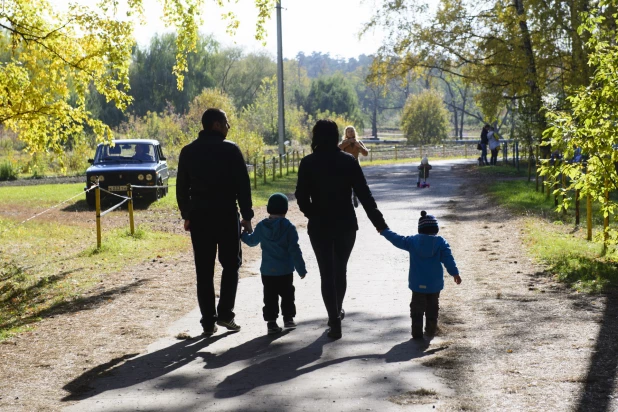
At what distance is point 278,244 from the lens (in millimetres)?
7586

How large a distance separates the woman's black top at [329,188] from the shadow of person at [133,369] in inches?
56.2

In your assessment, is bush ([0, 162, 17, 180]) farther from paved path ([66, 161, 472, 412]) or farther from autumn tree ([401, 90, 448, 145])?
autumn tree ([401, 90, 448, 145])

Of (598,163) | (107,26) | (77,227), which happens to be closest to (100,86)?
(107,26)

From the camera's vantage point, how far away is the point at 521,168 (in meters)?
36.2

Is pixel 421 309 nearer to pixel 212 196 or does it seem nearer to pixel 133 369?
pixel 212 196

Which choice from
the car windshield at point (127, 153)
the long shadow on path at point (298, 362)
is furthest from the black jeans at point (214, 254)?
the car windshield at point (127, 153)

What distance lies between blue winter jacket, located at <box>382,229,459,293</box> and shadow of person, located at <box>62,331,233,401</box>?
6.01ft

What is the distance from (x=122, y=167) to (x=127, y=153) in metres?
1.27

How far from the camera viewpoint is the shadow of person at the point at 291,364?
19.7 feet

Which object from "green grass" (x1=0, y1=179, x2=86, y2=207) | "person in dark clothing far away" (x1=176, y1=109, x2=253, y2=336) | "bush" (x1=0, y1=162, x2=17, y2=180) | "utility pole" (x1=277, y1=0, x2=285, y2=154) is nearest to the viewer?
"person in dark clothing far away" (x1=176, y1=109, x2=253, y2=336)

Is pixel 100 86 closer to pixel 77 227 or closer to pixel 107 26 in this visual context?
pixel 107 26

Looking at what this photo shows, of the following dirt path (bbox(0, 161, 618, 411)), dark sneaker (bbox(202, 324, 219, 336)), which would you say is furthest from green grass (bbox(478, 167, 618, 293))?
dark sneaker (bbox(202, 324, 219, 336))

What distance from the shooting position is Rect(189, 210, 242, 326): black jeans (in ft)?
24.6

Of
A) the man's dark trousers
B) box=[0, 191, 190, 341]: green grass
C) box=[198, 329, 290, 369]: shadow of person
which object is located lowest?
box=[0, 191, 190, 341]: green grass
